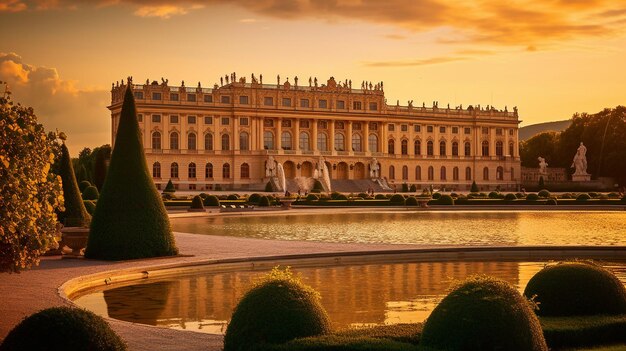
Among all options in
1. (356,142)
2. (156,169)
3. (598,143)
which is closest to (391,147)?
(356,142)

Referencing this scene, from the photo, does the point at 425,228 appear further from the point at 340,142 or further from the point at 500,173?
the point at 500,173

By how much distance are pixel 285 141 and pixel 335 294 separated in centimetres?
6727

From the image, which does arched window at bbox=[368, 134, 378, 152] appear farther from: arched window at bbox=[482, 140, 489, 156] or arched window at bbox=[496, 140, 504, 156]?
arched window at bbox=[496, 140, 504, 156]

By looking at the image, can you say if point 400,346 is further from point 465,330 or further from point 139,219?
point 139,219

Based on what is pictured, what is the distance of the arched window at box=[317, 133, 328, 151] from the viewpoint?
81875 millimetres

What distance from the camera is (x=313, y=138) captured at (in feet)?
267

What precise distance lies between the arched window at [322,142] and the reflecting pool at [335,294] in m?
64.5

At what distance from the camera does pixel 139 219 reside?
55.5 ft

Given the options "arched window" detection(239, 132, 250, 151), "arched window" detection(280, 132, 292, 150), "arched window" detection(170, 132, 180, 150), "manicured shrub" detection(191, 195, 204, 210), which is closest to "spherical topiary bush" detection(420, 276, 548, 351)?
"manicured shrub" detection(191, 195, 204, 210)

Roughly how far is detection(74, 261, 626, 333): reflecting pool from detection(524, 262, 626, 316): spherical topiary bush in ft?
7.36

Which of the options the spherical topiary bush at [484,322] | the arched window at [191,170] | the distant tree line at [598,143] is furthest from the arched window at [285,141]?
the spherical topiary bush at [484,322]

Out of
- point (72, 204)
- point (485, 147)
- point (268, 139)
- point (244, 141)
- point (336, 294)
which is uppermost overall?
point (268, 139)

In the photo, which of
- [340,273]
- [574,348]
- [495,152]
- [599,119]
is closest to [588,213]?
[340,273]

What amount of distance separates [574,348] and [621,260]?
10.6 m
